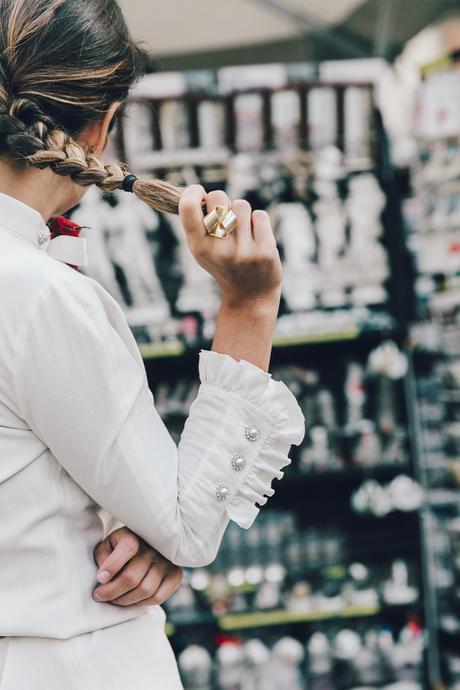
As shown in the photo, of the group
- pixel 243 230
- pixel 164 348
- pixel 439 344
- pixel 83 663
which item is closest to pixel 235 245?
pixel 243 230

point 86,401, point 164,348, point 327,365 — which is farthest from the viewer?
point 327,365

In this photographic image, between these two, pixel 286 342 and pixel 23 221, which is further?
Answer: pixel 286 342

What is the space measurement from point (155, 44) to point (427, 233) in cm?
98

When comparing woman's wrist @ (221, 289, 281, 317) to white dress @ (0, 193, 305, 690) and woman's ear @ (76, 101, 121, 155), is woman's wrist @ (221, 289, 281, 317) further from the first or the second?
woman's ear @ (76, 101, 121, 155)

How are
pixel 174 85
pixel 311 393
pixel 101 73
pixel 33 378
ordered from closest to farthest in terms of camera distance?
1. pixel 33 378
2. pixel 101 73
3. pixel 174 85
4. pixel 311 393

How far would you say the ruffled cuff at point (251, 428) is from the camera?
845 mm

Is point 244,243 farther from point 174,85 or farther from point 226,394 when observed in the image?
point 174,85

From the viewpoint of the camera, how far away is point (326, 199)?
245 cm

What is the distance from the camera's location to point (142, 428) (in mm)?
803

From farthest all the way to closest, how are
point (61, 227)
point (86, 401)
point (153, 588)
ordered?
point (61, 227), point (153, 588), point (86, 401)

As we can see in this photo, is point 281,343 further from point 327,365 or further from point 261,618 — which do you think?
point 261,618

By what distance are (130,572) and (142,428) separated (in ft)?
0.54

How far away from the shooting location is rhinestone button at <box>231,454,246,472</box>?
0.84 meters

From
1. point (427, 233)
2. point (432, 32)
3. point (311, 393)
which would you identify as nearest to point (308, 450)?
point (311, 393)
